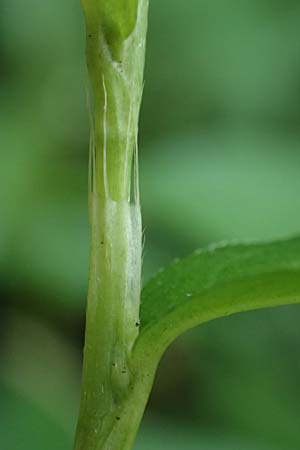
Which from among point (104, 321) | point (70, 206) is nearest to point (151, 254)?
point (70, 206)

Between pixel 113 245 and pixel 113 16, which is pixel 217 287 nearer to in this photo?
pixel 113 245

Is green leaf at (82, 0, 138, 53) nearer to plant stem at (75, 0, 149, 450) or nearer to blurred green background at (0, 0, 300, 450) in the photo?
plant stem at (75, 0, 149, 450)

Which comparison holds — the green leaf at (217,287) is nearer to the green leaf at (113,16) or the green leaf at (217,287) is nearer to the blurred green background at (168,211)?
the green leaf at (113,16)

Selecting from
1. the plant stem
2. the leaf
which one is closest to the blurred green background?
the plant stem

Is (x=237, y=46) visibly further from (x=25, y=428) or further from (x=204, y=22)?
(x=25, y=428)

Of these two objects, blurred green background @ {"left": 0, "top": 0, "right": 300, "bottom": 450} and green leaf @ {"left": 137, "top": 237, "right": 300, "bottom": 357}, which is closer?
green leaf @ {"left": 137, "top": 237, "right": 300, "bottom": 357}

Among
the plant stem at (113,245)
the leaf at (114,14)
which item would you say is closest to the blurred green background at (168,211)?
the plant stem at (113,245)
